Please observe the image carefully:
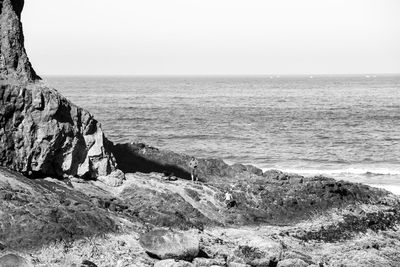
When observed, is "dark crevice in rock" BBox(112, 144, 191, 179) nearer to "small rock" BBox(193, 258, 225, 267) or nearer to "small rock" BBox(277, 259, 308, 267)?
"small rock" BBox(193, 258, 225, 267)

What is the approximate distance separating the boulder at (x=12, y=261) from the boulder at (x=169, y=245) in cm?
456

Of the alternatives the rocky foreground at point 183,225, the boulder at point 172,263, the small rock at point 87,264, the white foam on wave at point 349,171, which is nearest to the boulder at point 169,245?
the rocky foreground at point 183,225

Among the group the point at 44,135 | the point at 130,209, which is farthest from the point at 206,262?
the point at 44,135

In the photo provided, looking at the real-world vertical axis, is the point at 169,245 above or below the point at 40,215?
below

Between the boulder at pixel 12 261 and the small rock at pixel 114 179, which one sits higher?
the small rock at pixel 114 179

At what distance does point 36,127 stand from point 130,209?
18.1 ft

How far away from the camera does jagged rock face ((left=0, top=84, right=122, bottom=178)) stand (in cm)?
2703

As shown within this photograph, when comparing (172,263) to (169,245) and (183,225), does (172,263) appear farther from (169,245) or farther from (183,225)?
(183,225)

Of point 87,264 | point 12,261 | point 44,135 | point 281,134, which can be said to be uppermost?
point 44,135

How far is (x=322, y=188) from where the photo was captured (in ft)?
107

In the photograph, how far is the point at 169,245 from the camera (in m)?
22.4

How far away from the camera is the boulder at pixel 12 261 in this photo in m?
19.2

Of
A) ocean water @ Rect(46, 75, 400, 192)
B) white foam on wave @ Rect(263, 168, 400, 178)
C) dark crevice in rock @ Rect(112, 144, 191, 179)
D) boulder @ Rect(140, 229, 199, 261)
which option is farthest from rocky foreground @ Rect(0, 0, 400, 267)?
white foam on wave @ Rect(263, 168, 400, 178)

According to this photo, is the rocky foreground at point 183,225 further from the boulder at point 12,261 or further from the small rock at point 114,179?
the boulder at point 12,261
